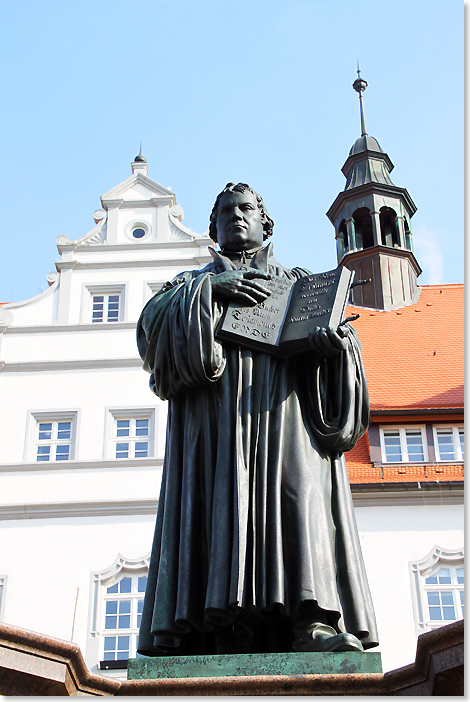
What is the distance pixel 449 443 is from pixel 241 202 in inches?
585

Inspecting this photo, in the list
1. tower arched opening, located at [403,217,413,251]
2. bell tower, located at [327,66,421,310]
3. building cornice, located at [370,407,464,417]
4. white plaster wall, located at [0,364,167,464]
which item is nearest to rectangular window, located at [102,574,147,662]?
white plaster wall, located at [0,364,167,464]

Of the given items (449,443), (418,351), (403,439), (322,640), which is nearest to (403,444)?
(403,439)

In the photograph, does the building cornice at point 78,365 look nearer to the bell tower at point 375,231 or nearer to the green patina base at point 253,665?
the bell tower at point 375,231

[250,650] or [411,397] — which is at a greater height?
[411,397]

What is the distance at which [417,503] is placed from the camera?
714 inches

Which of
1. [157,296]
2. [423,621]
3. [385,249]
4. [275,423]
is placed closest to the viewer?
[275,423]

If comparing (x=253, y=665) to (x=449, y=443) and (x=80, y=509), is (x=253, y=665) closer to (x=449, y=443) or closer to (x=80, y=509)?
(x=80, y=509)

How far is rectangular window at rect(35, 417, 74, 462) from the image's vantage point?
18672 mm

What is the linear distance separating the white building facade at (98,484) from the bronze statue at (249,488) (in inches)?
477

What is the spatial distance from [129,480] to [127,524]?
2.56 ft

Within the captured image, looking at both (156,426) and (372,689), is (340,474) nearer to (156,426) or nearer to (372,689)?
(372,689)

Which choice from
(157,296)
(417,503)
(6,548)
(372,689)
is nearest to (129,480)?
(6,548)

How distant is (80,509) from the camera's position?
58.5 ft

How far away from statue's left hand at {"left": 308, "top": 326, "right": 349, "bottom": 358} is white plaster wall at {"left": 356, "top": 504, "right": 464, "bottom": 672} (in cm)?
1284
